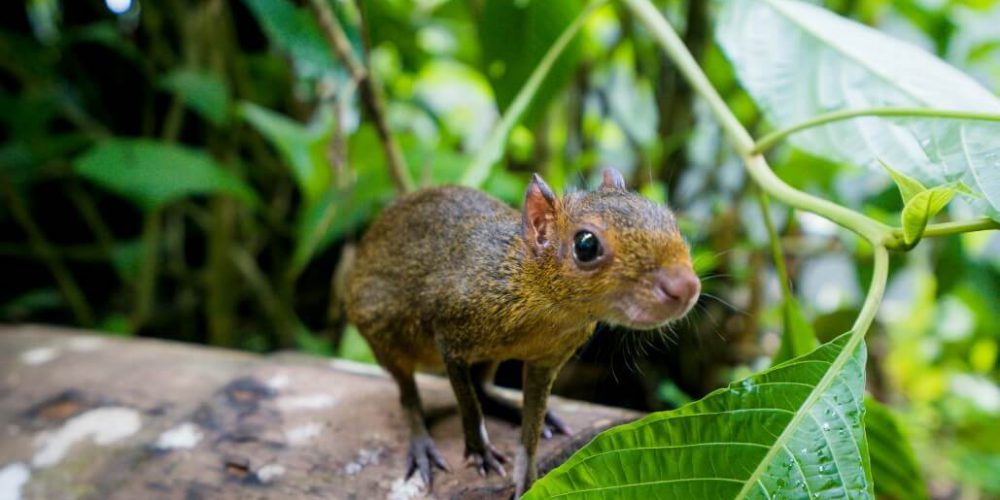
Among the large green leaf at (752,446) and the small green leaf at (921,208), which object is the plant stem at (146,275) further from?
the small green leaf at (921,208)

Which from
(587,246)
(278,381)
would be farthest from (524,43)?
(278,381)

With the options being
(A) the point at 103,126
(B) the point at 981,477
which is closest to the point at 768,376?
(B) the point at 981,477

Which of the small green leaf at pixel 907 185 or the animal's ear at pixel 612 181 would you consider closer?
the small green leaf at pixel 907 185

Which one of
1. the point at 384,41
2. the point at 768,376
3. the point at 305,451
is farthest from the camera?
the point at 384,41

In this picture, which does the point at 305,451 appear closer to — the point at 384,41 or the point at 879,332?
the point at 384,41

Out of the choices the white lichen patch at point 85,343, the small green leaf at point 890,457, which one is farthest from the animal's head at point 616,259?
the white lichen patch at point 85,343

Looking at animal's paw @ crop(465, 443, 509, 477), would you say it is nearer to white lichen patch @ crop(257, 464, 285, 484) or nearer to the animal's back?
the animal's back

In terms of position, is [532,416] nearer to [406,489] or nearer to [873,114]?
[406,489]
